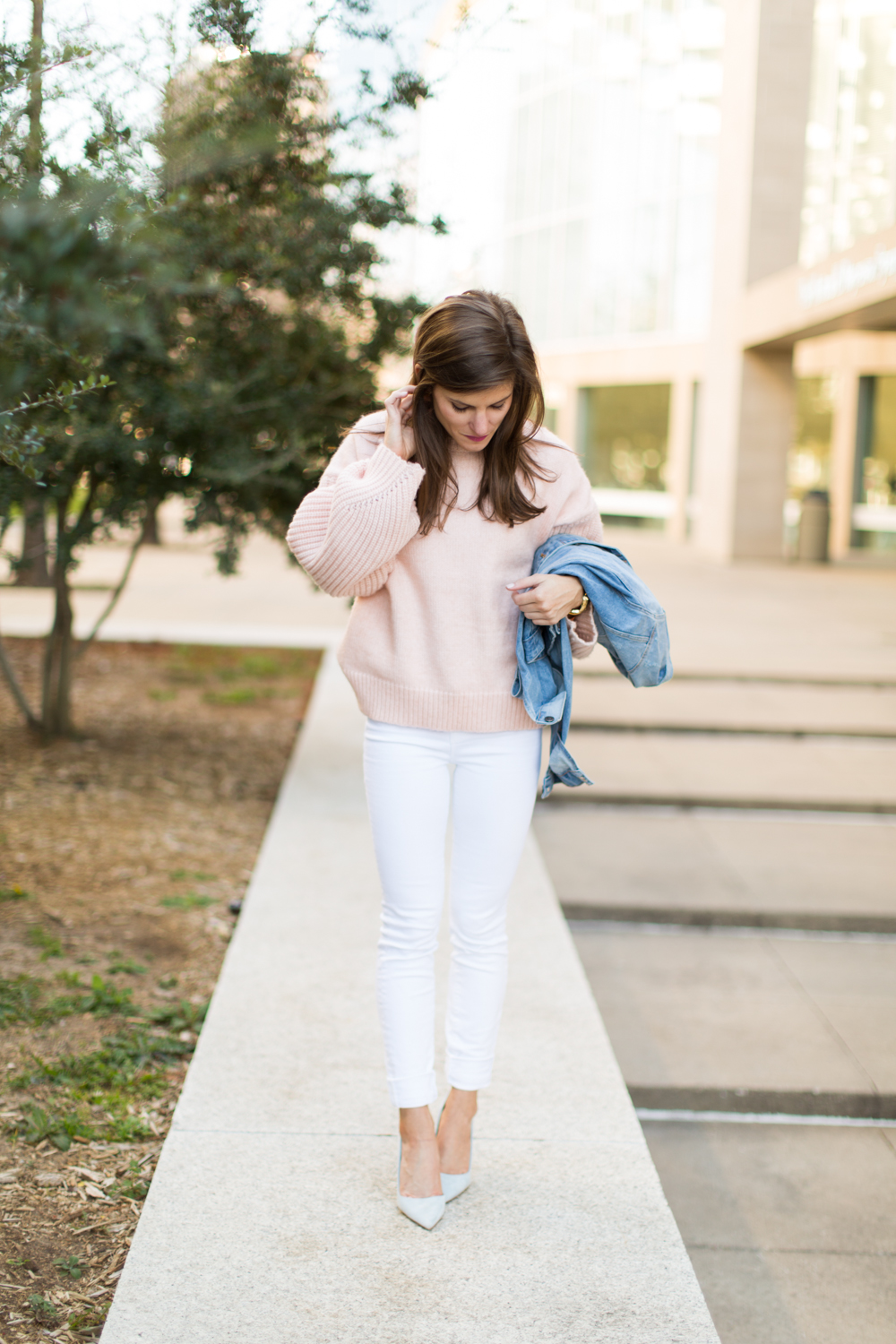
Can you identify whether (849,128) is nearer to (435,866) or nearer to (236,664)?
(236,664)

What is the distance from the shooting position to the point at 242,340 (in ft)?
17.1

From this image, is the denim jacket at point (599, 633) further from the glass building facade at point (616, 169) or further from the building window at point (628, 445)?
the building window at point (628, 445)

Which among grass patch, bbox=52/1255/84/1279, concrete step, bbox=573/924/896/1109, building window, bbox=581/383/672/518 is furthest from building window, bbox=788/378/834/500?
grass patch, bbox=52/1255/84/1279

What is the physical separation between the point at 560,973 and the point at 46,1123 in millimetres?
1614

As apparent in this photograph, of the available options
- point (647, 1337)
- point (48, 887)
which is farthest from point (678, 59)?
point (647, 1337)

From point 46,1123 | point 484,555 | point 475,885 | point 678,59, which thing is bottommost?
point 46,1123

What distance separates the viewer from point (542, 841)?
5.55 m

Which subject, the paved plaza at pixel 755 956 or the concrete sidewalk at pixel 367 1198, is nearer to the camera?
the concrete sidewalk at pixel 367 1198

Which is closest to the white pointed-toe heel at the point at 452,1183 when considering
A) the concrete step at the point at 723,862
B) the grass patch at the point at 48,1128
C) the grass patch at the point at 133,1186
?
the grass patch at the point at 133,1186

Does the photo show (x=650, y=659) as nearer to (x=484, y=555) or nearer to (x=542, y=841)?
(x=484, y=555)

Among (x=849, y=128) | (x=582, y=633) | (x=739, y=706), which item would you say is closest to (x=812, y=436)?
(x=849, y=128)

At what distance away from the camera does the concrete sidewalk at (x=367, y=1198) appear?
211cm

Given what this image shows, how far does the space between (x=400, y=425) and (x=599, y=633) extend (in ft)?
1.95

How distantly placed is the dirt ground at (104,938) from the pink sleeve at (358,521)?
1.47 meters
